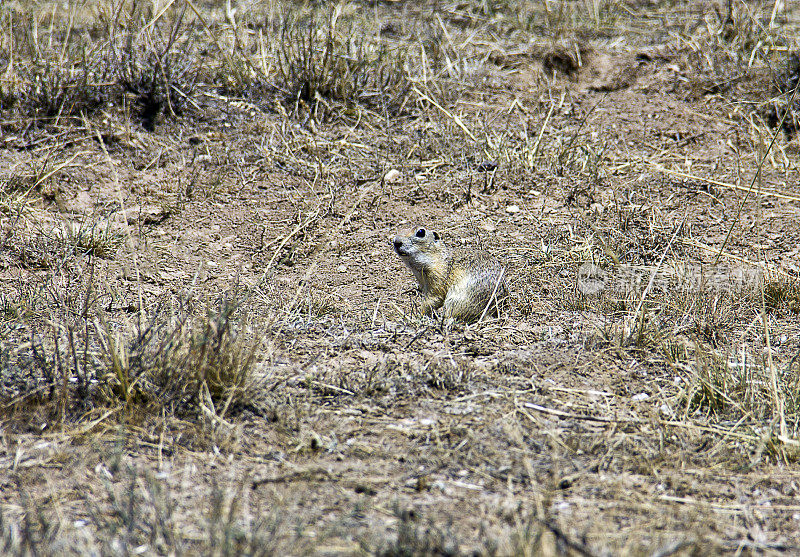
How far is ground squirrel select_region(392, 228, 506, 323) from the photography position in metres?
4.25

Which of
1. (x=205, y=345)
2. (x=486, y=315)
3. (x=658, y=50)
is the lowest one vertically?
(x=486, y=315)

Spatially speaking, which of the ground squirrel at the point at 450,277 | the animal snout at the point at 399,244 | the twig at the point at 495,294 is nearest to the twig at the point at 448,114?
the ground squirrel at the point at 450,277

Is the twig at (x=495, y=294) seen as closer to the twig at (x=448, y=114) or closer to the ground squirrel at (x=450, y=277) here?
the ground squirrel at (x=450, y=277)

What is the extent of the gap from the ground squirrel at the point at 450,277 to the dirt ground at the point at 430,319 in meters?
0.17

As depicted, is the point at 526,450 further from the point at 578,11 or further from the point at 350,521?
the point at 578,11

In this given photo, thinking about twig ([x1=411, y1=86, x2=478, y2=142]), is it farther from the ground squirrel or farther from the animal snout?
the animal snout

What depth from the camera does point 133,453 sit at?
275 cm

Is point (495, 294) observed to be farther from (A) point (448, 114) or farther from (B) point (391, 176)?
(A) point (448, 114)

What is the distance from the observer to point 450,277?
4676 mm

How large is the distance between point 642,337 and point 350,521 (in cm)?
181

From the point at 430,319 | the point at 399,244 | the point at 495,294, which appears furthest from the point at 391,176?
the point at 430,319

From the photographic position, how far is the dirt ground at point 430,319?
253cm

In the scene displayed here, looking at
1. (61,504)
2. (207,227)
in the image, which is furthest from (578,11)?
(61,504)

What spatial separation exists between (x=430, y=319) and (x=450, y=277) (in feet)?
2.40
